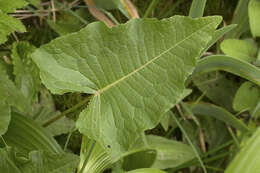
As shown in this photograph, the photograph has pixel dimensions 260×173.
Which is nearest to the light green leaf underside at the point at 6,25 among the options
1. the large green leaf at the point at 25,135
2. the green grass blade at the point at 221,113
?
the large green leaf at the point at 25,135

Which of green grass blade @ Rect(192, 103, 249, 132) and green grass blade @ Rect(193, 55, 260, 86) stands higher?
green grass blade @ Rect(193, 55, 260, 86)

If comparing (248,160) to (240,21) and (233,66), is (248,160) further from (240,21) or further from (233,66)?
(240,21)

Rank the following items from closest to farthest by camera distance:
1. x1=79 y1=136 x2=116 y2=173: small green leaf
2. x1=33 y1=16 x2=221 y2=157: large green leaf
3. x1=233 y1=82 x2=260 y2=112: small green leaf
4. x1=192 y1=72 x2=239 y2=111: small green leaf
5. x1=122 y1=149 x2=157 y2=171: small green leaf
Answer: x1=33 y1=16 x2=221 y2=157: large green leaf, x1=79 y1=136 x2=116 y2=173: small green leaf, x1=122 y1=149 x2=157 y2=171: small green leaf, x1=233 y1=82 x2=260 y2=112: small green leaf, x1=192 y1=72 x2=239 y2=111: small green leaf

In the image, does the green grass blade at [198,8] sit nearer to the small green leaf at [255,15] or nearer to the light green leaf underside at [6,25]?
the small green leaf at [255,15]

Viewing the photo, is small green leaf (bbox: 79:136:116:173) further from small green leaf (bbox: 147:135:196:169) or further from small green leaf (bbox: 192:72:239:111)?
small green leaf (bbox: 192:72:239:111)

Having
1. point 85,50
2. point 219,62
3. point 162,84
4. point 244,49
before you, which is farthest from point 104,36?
point 244,49

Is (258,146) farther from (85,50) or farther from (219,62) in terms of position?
(85,50)

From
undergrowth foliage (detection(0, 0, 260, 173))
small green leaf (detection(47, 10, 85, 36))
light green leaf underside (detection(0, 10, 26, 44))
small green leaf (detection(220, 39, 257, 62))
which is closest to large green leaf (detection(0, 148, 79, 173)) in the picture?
undergrowth foliage (detection(0, 0, 260, 173))
